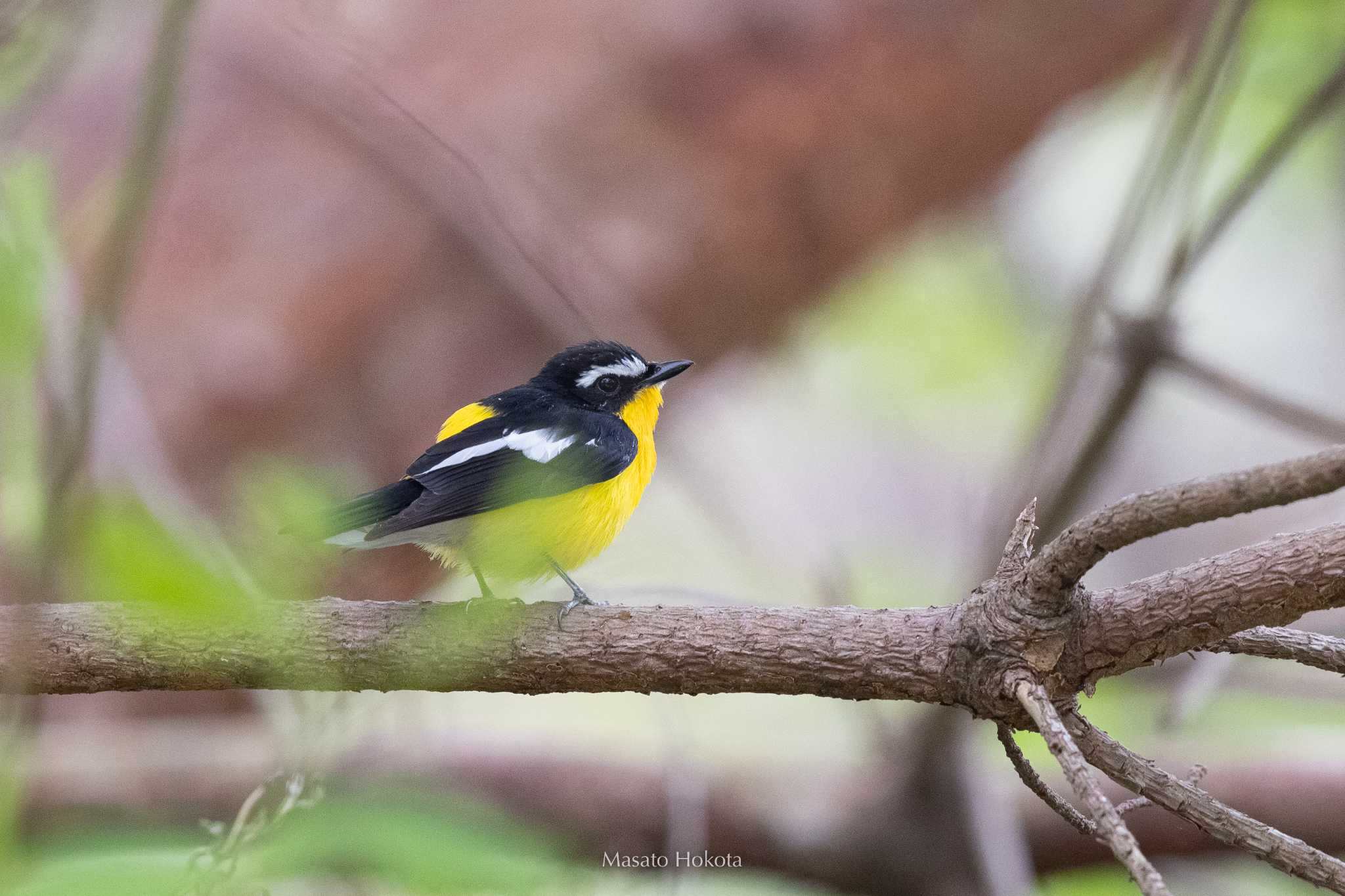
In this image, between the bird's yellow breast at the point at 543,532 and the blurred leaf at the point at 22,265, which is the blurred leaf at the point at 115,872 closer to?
the blurred leaf at the point at 22,265

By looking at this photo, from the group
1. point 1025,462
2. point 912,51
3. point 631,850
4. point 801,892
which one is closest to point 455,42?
point 912,51

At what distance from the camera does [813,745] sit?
608 centimetres

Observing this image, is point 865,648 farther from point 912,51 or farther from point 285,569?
point 912,51

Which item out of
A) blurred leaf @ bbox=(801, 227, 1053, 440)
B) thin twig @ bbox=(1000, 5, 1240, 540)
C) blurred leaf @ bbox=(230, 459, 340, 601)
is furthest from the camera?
blurred leaf @ bbox=(801, 227, 1053, 440)

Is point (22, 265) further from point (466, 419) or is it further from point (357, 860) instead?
point (466, 419)

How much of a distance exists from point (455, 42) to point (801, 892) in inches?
144

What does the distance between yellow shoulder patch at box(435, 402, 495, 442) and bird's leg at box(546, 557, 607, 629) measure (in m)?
0.44

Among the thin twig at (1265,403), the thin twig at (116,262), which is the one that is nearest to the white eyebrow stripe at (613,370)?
the thin twig at (1265,403)

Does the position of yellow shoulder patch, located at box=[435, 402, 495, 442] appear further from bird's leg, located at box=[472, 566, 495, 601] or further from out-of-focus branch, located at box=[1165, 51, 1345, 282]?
out-of-focus branch, located at box=[1165, 51, 1345, 282]

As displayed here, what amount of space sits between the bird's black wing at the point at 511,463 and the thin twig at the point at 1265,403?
1436 mm

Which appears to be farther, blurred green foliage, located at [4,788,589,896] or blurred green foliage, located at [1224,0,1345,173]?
blurred green foliage, located at [1224,0,1345,173]

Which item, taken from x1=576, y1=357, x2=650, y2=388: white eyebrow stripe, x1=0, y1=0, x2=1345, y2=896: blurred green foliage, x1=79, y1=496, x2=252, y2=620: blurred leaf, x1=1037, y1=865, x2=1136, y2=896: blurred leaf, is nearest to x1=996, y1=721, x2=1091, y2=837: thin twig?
x1=0, y1=0, x2=1345, y2=896: blurred green foliage

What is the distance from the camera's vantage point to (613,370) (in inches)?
131

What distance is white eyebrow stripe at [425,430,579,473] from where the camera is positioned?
272cm
